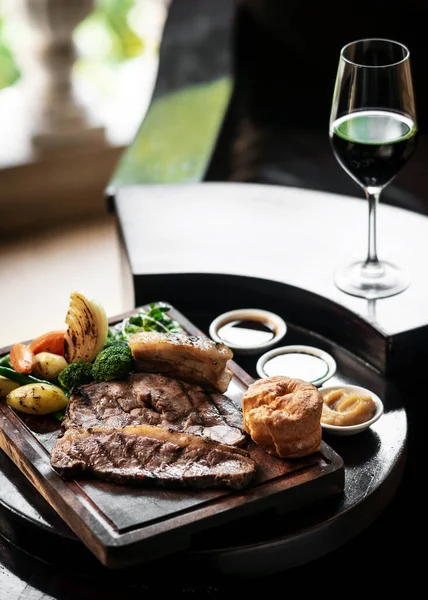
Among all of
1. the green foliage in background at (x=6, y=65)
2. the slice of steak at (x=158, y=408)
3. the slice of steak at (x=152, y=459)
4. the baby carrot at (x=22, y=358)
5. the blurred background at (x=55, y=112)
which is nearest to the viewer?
the slice of steak at (x=152, y=459)

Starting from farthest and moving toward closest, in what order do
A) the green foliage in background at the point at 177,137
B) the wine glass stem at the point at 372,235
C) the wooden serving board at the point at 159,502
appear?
the green foliage in background at the point at 177,137
the wine glass stem at the point at 372,235
the wooden serving board at the point at 159,502

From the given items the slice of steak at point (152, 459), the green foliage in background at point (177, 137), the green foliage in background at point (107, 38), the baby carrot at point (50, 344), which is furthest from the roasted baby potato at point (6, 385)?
the green foliage in background at point (107, 38)

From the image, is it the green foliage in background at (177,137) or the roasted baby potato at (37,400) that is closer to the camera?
the roasted baby potato at (37,400)

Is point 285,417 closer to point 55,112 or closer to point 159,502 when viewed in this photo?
point 159,502

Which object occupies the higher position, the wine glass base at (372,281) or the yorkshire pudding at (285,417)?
the yorkshire pudding at (285,417)

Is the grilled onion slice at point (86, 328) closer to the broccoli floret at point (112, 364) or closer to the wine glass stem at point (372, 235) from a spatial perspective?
the broccoli floret at point (112, 364)

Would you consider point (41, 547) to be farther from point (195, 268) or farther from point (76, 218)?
point (76, 218)

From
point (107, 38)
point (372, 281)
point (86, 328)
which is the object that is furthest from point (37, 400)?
point (107, 38)
